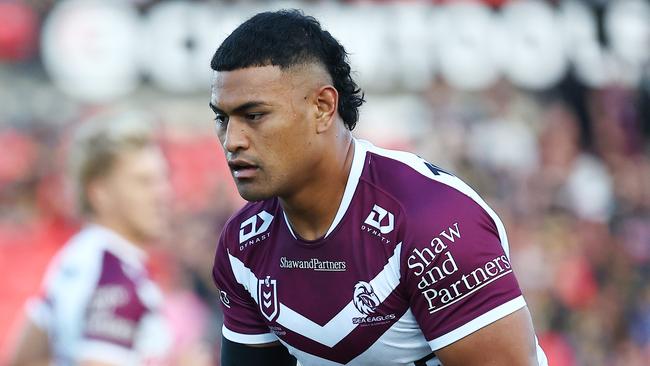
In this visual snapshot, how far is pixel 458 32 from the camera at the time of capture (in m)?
11.7

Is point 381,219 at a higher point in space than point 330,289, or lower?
higher

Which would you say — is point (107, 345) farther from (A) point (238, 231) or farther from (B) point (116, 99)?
(B) point (116, 99)

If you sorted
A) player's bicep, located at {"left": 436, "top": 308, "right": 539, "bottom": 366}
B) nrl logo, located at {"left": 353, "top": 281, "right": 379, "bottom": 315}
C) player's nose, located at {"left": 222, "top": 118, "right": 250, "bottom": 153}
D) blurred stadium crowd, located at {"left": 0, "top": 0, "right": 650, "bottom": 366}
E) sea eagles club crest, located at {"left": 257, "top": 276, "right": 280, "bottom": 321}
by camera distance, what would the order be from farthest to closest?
blurred stadium crowd, located at {"left": 0, "top": 0, "right": 650, "bottom": 366}, sea eagles club crest, located at {"left": 257, "top": 276, "right": 280, "bottom": 321}, nrl logo, located at {"left": 353, "top": 281, "right": 379, "bottom": 315}, player's nose, located at {"left": 222, "top": 118, "right": 250, "bottom": 153}, player's bicep, located at {"left": 436, "top": 308, "right": 539, "bottom": 366}

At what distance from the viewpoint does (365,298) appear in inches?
142

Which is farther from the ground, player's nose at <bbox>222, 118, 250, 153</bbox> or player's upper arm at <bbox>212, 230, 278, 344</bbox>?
player's nose at <bbox>222, 118, 250, 153</bbox>

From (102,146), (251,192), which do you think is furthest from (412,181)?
(102,146)

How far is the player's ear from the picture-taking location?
359cm

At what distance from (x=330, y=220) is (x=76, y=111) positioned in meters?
6.81

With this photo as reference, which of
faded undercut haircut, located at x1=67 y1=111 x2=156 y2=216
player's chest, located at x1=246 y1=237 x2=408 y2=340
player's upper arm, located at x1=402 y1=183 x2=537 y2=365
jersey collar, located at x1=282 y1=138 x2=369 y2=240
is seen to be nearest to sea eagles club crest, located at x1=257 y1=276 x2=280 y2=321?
player's chest, located at x1=246 y1=237 x2=408 y2=340

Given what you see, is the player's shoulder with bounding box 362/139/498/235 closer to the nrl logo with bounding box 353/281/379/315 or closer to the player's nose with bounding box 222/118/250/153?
the nrl logo with bounding box 353/281/379/315

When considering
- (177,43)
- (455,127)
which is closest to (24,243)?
(177,43)

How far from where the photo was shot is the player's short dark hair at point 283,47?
11.5ft

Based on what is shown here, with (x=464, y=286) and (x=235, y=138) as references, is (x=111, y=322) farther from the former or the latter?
(x=464, y=286)

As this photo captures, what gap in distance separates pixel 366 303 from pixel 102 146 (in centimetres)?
240
